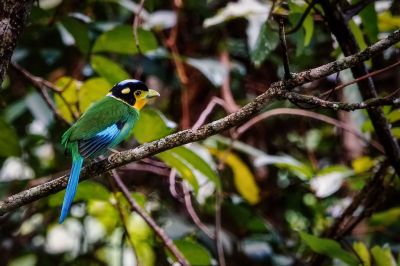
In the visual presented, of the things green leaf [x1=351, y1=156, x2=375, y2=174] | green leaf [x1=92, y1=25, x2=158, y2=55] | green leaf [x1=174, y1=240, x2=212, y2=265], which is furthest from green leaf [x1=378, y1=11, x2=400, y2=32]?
green leaf [x1=174, y1=240, x2=212, y2=265]

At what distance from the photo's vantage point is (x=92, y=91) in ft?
10.2

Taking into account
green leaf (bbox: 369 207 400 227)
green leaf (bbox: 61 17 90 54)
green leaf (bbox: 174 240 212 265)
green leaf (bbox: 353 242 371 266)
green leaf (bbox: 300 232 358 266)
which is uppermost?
green leaf (bbox: 61 17 90 54)

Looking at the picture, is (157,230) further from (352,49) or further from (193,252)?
(352,49)

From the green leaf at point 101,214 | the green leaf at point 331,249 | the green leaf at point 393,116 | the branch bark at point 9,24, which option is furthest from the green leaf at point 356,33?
the green leaf at point 101,214

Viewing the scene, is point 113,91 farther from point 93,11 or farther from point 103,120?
point 93,11

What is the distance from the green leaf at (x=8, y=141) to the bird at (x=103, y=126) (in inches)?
15.7

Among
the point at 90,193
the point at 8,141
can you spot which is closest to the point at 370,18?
the point at 90,193

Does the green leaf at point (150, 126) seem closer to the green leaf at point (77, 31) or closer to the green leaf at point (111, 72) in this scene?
the green leaf at point (111, 72)

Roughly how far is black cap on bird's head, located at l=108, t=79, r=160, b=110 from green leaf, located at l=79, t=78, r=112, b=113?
47 millimetres

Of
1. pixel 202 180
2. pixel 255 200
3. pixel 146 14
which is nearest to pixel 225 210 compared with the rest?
pixel 255 200

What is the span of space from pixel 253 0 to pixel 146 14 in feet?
2.64

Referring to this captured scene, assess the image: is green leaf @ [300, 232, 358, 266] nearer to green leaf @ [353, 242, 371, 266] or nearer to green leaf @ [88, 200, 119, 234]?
green leaf @ [353, 242, 371, 266]

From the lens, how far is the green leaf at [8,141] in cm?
298

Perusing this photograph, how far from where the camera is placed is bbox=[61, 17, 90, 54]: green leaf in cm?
322
